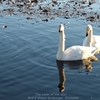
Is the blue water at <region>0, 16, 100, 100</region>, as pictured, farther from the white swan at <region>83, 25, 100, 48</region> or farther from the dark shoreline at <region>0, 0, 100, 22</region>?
the dark shoreline at <region>0, 0, 100, 22</region>

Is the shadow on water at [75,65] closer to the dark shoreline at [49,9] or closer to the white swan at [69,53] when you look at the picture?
the white swan at [69,53]

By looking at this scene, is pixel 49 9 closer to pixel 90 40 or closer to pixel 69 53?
pixel 90 40

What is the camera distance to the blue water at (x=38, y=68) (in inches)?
349

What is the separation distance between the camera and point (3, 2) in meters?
24.4

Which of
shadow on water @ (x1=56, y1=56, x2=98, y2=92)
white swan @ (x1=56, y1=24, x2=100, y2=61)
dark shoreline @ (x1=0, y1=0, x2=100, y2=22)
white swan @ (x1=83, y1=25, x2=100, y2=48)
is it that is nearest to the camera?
shadow on water @ (x1=56, y1=56, x2=98, y2=92)

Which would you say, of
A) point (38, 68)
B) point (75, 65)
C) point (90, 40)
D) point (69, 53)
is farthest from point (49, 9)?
point (38, 68)

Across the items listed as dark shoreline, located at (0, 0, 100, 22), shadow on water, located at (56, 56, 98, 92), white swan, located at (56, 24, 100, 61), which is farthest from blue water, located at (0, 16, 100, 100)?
dark shoreline, located at (0, 0, 100, 22)

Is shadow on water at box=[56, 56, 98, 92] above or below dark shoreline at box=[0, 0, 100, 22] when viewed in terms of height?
below

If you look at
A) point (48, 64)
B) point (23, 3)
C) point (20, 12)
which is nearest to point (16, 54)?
point (48, 64)

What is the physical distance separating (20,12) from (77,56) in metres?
9.86

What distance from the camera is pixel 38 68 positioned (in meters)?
10.9

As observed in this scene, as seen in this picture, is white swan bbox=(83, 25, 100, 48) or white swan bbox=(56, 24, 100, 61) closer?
white swan bbox=(56, 24, 100, 61)

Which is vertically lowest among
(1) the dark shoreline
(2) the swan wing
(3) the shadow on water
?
(3) the shadow on water

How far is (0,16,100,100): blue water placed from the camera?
29.1 ft
